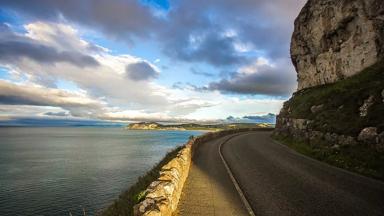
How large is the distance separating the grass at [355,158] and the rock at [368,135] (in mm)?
497

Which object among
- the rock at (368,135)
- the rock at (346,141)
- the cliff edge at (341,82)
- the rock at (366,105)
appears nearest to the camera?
the rock at (368,135)

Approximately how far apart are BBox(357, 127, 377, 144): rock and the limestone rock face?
17.7 metres

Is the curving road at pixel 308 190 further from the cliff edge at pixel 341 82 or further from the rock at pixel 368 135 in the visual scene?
the rock at pixel 368 135

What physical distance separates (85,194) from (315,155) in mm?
19941

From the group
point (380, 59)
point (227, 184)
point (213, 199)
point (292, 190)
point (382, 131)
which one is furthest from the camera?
point (380, 59)

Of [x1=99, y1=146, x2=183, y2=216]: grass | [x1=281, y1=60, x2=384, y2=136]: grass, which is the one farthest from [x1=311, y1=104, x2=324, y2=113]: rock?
[x1=99, y1=146, x2=183, y2=216]: grass

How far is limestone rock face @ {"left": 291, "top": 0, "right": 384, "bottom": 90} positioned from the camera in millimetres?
34688

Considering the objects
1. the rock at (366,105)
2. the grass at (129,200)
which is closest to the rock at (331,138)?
the rock at (366,105)

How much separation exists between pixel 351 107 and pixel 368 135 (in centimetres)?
700

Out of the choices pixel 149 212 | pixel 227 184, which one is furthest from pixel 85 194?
pixel 149 212

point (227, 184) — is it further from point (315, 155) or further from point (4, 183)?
point (4, 183)

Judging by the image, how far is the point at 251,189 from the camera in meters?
13.0

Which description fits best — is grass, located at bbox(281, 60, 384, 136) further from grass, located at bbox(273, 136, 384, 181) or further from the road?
the road

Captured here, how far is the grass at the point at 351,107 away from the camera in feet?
70.5
